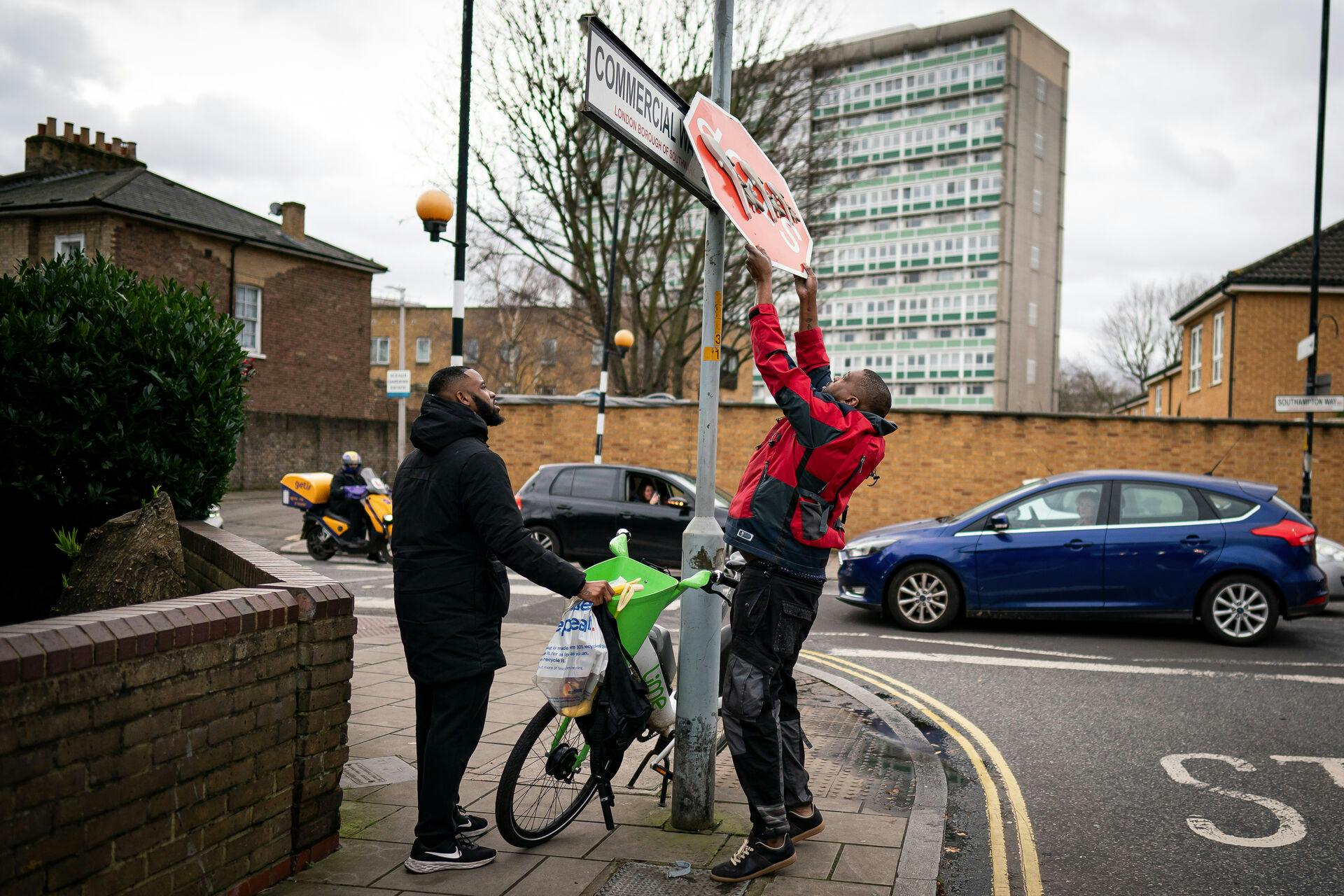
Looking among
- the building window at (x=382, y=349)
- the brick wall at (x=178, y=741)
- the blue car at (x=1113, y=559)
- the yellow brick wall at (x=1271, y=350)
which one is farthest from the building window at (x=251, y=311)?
the building window at (x=382, y=349)

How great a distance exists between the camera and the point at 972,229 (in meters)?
72.2

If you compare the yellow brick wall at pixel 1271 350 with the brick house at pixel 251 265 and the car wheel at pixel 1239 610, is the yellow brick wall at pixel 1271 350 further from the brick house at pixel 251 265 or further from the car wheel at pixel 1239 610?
the brick house at pixel 251 265

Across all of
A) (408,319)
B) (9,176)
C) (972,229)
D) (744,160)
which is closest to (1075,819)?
(744,160)

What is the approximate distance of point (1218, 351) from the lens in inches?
1097

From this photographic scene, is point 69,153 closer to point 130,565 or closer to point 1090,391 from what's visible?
point 130,565

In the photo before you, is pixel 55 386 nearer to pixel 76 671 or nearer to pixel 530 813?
pixel 76 671

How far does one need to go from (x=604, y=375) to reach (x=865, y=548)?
10.9 meters

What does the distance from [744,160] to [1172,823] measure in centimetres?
364

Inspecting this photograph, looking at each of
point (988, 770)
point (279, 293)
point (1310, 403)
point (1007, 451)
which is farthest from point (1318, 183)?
point (279, 293)

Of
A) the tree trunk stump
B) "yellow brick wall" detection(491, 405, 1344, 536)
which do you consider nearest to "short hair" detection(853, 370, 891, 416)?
the tree trunk stump

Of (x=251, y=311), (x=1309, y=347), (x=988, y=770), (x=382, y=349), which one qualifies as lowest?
(x=988, y=770)

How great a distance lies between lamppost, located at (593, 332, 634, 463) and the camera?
19.5 metres

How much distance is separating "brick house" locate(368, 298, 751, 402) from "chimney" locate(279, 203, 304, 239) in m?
17.7

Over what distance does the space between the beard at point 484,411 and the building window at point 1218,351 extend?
28.1 metres
